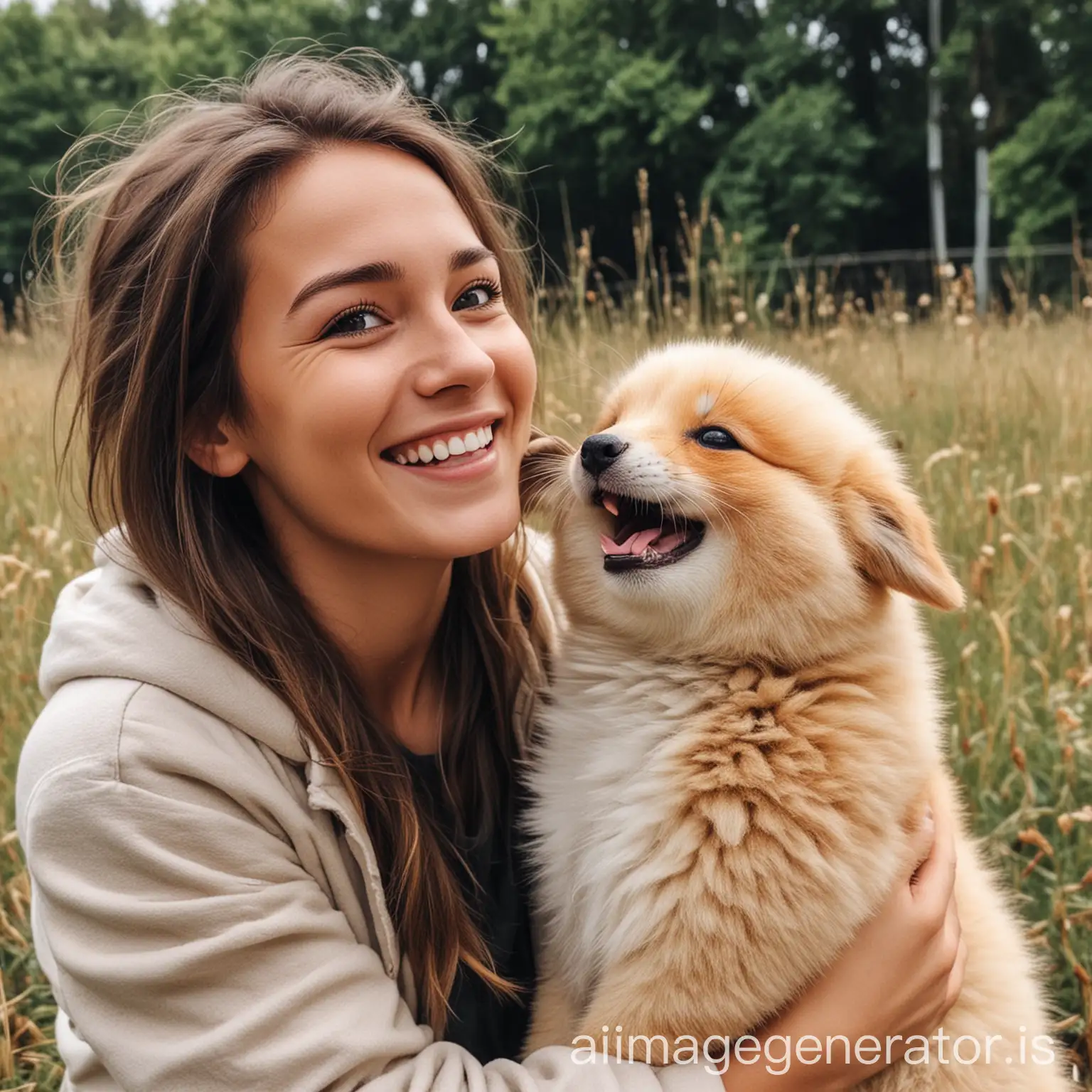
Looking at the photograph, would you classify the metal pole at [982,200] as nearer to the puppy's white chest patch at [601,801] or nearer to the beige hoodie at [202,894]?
the puppy's white chest patch at [601,801]

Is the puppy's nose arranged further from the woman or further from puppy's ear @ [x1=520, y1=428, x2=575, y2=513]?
puppy's ear @ [x1=520, y1=428, x2=575, y2=513]

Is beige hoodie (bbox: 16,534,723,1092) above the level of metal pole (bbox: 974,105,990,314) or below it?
below

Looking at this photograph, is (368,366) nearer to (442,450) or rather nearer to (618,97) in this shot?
Answer: (442,450)

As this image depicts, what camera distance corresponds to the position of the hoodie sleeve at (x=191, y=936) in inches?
55.2

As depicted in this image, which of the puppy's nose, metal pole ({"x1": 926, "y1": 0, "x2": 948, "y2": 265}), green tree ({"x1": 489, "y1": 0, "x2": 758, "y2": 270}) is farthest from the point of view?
green tree ({"x1": 489, "y1": 0, "x2": 758, "y2": 270})

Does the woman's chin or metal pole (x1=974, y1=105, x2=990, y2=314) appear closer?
the woman's chin

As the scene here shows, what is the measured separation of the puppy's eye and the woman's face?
1.14 feet

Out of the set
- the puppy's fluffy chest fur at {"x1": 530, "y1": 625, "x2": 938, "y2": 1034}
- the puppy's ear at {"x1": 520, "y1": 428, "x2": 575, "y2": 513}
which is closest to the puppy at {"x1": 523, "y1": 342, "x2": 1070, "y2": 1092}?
the puppy's fluffy chest fur at {"x1": 530, "y1": 625, "x2": 938, "y2": 1034}

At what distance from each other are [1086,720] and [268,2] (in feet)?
124

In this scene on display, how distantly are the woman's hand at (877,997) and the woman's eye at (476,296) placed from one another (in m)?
1.22

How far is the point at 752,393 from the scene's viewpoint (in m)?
1.87

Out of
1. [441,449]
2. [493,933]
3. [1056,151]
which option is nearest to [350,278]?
[441,449]

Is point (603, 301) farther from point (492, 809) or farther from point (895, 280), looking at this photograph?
point (895, 280)

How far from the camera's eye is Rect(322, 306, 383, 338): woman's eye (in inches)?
67.0
